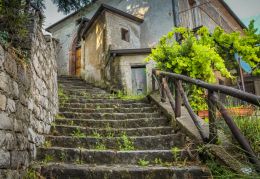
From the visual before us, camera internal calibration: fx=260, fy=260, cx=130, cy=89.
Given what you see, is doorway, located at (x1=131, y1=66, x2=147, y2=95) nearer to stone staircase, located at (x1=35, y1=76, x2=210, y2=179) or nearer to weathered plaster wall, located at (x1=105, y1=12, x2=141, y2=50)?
weathered plaster wall, located at (x1=105, y1=12, x2=141, y2=50)

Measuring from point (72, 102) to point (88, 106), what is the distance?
20.5 inches

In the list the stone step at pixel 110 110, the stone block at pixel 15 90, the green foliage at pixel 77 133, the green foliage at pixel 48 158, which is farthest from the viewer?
the stone step at pixel 110 110

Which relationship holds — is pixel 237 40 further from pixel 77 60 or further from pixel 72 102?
pixel 77 60

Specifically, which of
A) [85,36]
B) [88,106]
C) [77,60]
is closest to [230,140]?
[88,106]

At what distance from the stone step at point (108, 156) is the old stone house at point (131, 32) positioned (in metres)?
7.37

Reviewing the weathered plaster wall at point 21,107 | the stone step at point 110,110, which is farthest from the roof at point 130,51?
the weathered plaster wall at point 21,107

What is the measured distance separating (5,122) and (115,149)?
1755 mm

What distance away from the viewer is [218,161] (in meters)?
2.58

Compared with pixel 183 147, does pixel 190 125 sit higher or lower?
higher

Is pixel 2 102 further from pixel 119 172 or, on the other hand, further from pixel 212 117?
pixel 212 117

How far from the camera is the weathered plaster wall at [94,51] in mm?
12086

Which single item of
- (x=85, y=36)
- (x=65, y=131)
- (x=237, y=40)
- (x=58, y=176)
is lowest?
(x=58, y=176)

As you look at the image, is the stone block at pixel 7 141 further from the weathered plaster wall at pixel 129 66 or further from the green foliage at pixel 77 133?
the weathered plaster wall at pixel 129 66

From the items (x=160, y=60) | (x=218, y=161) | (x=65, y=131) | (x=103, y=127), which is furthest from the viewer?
(x=160, y=60)
